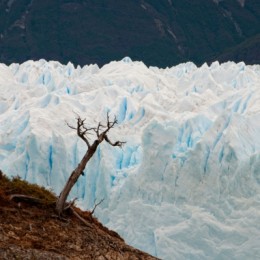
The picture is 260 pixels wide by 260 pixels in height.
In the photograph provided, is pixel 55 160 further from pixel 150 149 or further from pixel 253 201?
pixel 253 201

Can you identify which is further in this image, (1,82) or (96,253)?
(1,82)

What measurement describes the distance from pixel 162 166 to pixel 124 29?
312 ft

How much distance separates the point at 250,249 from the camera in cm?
2698

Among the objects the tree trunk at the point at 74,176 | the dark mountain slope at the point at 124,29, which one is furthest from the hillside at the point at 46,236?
the dark mountain slope at the point at 124,29

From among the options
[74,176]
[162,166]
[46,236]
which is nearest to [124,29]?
[162,166]

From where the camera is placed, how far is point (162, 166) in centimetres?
3017

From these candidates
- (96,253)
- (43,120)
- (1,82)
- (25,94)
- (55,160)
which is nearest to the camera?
(96,253)

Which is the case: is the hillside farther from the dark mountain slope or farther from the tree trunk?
the dark mountain slope

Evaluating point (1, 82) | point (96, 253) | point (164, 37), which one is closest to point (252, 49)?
point (164, 37)

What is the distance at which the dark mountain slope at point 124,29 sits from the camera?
A: 11875 centimetres

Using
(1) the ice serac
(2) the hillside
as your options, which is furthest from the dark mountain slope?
(2) the hillside

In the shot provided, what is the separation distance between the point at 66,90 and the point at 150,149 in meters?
15.3

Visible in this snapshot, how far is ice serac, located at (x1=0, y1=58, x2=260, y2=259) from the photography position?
27.9 m

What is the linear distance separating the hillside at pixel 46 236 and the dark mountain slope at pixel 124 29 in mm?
104823
